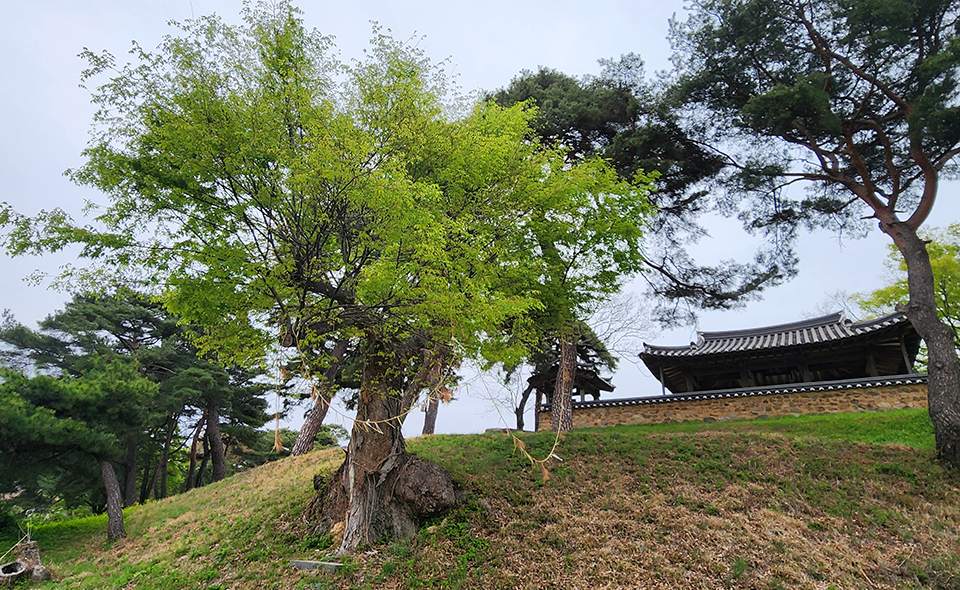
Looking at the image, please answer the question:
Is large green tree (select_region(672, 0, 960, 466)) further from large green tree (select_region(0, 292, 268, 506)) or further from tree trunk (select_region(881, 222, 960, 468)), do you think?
large green tree (select_region(0, 292, 268, 506))

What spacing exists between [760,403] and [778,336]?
4080 millimetres

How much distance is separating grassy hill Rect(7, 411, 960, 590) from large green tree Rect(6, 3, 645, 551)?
0.84 meters

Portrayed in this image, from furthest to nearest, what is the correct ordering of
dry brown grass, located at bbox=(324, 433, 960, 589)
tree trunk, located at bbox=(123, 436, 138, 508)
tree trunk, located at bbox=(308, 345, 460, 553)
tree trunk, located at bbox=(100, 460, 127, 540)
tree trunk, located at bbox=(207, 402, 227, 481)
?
1. tree trunk, located at bbox=(207, 402, 227, 481)
2. tree trunk, located at bbox=(123, 436, 138, 508)
3. tree trunk, located at bbox=(100, 460, 127, 540)
4. tree trunk, located at bbox=(308, 345, 460, 553)
5. dry brown grass, located at bbox=(324, 433, 960, 589)

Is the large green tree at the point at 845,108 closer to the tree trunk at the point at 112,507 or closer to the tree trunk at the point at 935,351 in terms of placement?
the tree trunk at the point at 935,351

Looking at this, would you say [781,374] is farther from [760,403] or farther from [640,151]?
[640,151]

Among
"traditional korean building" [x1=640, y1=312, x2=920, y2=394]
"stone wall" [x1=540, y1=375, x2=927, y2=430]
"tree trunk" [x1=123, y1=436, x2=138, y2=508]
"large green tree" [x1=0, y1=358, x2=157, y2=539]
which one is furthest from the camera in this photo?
"tree trunk" [x1=123, y1=436, x2=138, y2=508]

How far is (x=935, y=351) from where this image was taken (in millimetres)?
7055

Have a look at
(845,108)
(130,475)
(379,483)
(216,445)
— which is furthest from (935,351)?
(216,445)

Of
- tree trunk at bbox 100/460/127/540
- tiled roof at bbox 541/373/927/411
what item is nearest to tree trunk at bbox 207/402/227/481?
tree trunk at bbox 100/460/127/540

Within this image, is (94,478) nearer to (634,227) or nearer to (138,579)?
(138,579)

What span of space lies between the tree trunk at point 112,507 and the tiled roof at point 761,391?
431 inches

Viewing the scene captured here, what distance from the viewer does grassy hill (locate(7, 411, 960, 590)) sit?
4.81 meters

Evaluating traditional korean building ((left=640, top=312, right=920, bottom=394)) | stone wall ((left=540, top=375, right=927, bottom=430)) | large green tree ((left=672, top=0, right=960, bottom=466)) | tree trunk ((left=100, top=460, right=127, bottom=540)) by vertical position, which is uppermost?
large green tree ((left=672, top=0, right=960, bottom=466))

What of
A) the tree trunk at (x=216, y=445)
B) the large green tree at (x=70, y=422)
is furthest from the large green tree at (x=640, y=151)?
the tree trunk at (x=216, y=445)
